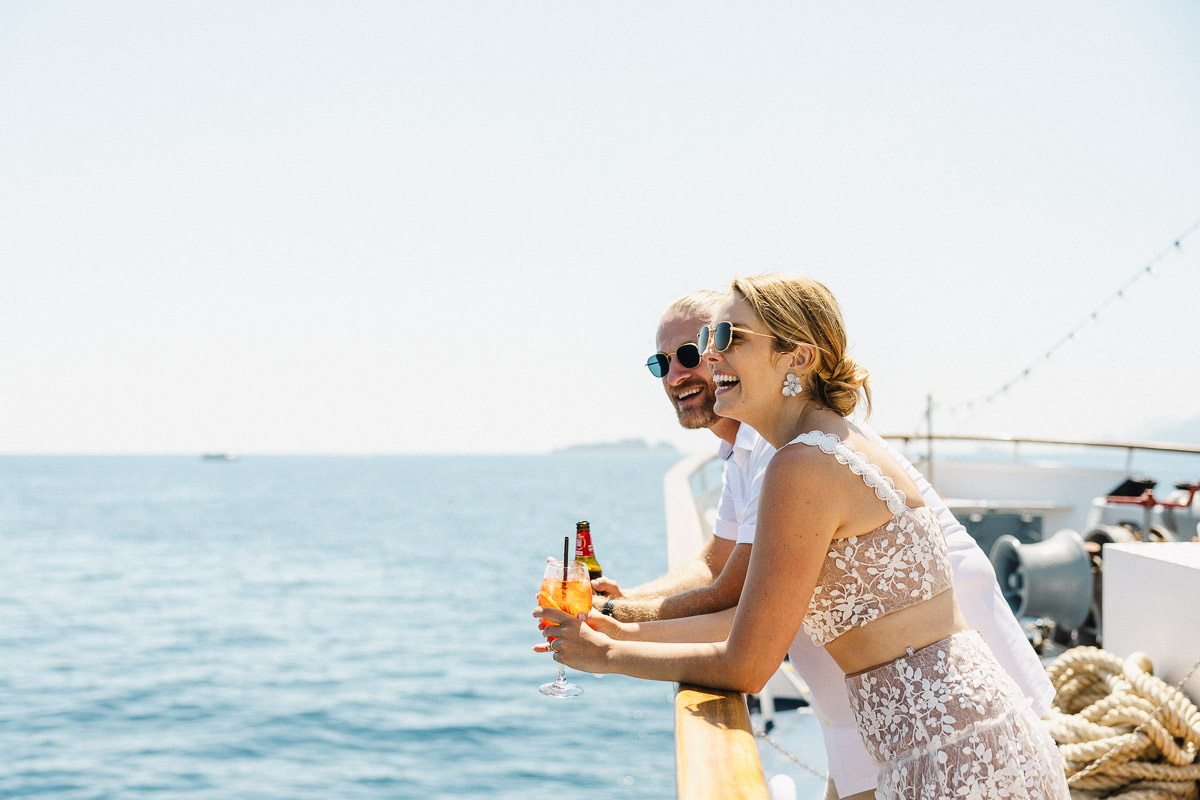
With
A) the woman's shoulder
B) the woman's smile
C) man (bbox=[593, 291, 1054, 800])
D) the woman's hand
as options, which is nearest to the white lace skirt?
man (bbox=[593, 291, 1054, 800])

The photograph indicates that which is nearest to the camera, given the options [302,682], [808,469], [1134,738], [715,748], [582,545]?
[715,748]

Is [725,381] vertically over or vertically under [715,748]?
over

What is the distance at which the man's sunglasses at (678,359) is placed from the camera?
2643 mm

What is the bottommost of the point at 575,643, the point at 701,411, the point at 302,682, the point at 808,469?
the point at 302,682

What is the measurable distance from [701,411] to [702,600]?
0.66 m

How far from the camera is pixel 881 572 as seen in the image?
5.55 feet

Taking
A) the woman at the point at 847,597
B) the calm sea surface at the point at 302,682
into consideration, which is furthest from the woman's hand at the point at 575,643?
the calm sea surface at the point at 302,682

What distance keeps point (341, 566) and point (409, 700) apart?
21.4m

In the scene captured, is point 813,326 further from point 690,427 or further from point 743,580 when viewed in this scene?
point 690,427

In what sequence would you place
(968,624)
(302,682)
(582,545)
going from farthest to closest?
(302,682)
(582,545)
(968,624)

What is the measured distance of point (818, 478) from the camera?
1.63 meters

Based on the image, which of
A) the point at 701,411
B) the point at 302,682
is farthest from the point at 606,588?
the point at 302,682

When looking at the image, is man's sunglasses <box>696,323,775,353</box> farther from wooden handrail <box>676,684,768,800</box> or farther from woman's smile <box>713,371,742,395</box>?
wooden handrail <box>676,684,768,800</box>

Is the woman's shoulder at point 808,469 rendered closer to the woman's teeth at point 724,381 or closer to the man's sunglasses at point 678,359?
the woman's teeth at point 724,381
